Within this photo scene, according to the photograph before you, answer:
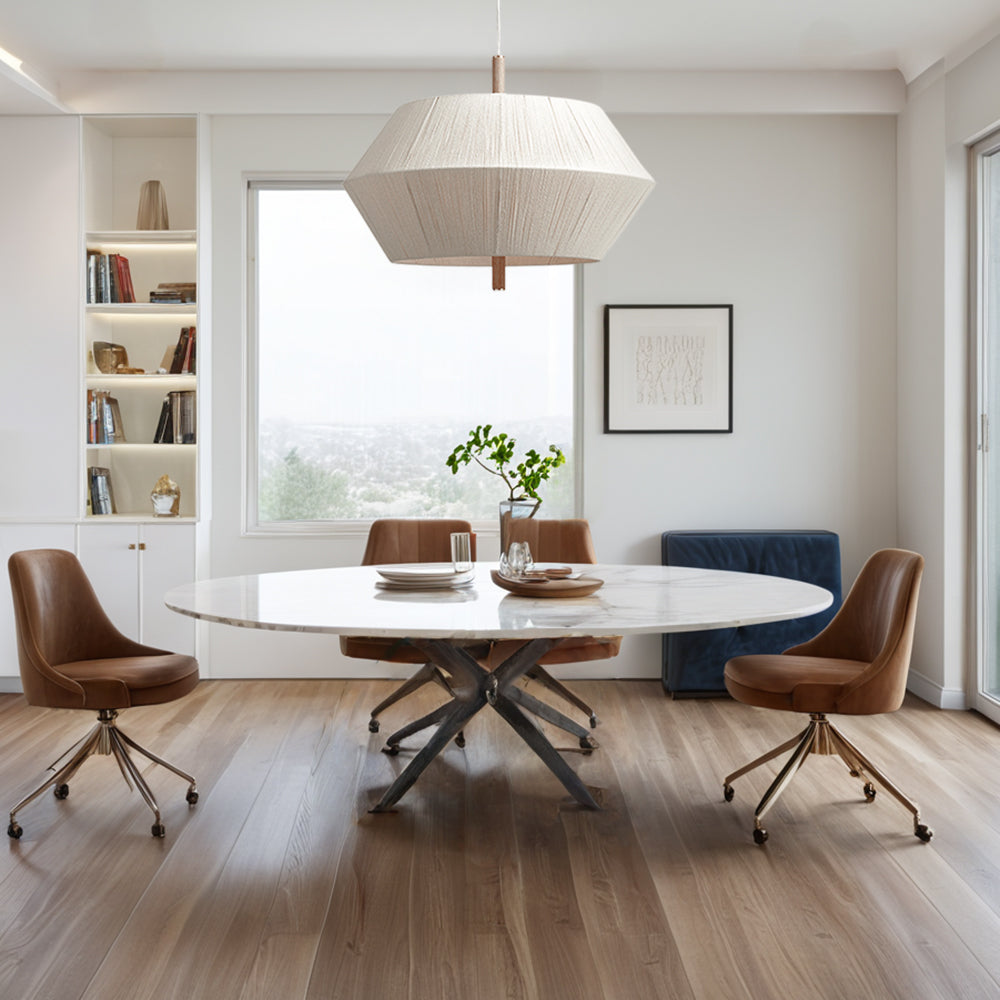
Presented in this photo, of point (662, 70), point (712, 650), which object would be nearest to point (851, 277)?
point (662, 70)

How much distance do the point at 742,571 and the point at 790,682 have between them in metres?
1.75

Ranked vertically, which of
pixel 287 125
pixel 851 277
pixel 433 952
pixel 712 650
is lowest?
pixel 433 952

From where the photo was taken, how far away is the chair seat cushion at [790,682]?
2957mm

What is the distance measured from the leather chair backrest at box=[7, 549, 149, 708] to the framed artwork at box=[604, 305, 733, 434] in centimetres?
257

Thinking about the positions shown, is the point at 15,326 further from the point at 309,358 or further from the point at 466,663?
the point at 466,663

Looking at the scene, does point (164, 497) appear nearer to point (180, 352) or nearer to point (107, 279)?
point (180, 352)

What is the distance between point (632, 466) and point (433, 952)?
309 cm

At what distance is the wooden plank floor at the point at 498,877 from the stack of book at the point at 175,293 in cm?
212

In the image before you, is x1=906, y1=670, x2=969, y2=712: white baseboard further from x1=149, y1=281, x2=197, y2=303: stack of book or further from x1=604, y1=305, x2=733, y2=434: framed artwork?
x1=149, y1=281, x2=197, y2=303: stack of book

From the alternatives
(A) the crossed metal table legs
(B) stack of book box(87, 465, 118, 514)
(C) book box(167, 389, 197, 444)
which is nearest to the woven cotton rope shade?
(A) the crossed metal table legs

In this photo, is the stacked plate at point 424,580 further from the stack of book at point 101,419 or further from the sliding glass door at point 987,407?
the sliding glass door at point 987,407

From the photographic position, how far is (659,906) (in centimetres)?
254

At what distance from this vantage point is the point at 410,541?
4.28m

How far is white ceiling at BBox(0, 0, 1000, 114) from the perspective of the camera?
4.09 meters
